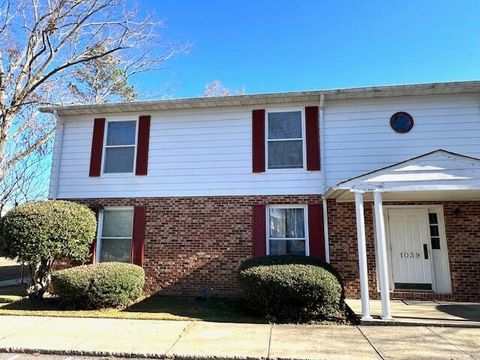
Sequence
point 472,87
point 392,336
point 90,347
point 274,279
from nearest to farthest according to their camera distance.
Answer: point 90,347, point 392,336, point 274,279, point 472,87

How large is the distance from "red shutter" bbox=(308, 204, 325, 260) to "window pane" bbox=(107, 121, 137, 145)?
552cm

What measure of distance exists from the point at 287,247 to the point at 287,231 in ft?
1.36

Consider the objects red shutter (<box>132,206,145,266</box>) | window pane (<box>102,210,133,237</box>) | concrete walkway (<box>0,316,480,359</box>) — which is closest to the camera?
concrete walkway (<box>0,316,480,359</box>)

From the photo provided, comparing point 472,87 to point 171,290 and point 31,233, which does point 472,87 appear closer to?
point 171,290

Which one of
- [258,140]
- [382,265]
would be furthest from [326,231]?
[258,140]

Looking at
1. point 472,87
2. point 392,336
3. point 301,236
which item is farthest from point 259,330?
point 472,87

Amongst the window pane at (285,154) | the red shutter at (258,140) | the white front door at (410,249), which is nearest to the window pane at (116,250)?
the red shutter at (258,140)

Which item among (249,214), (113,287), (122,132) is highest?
(122,132)

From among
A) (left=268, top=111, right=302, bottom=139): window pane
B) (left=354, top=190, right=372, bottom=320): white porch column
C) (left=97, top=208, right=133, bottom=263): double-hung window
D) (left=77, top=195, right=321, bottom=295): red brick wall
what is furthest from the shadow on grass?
(left=268, top=111, right=302, bottom=139): window pane

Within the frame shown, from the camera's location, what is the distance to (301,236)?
377 inches

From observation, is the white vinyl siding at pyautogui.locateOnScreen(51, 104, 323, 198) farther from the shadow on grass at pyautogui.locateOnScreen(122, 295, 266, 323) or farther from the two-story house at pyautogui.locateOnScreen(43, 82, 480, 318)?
the shadow on grass at pyautogui.locateOnScreen(122, 295, 266, 323)

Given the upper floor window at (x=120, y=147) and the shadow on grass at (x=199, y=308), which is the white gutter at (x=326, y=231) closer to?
the shadow on grass at (x=199, y=308)

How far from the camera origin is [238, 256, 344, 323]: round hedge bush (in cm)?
722

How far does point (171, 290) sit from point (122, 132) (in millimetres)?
4791
